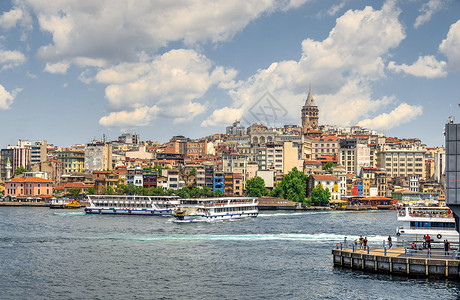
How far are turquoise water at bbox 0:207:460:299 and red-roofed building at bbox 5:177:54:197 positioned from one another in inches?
→ 3118

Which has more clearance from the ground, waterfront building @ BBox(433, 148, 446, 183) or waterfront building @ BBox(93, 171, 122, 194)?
waterfront building @ BBox(433, 148, 446, 183)

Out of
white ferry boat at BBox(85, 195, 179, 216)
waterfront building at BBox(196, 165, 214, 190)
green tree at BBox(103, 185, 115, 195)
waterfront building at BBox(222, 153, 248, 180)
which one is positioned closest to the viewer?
white ferry boat at BBox(85, 195, 179, 216)

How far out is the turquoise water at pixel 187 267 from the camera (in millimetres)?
37188

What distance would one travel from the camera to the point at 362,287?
37.7 metres

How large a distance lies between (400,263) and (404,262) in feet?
0.92

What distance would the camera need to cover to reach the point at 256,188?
135 metres

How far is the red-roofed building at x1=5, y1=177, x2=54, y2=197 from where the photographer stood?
148875mm

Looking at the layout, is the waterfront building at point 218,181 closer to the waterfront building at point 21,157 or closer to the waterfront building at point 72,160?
the waterfront building at point 72,160

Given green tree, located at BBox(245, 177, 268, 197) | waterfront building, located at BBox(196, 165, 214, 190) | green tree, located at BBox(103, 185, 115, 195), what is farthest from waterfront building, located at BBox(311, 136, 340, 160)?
green tree, located at BBox(103, 185, 115, 195)

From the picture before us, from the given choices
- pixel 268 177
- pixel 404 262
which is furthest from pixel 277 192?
pixel 404 262

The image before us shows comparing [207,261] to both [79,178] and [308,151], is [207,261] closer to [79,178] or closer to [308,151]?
[79,178]

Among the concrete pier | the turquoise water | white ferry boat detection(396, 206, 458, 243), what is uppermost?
white ferry boat detection(396, 206, 458, 243)

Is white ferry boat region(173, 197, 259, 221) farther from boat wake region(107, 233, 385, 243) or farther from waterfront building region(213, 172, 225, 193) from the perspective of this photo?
waterfront building region(213, 172, 225, 193)

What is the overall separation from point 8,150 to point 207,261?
160m
